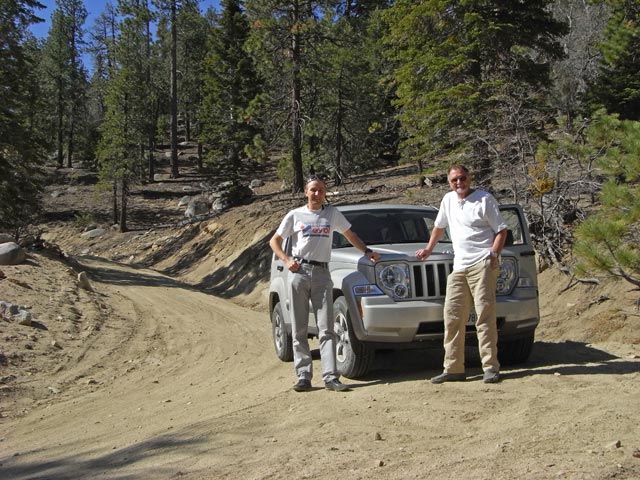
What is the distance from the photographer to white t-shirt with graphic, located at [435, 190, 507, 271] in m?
6.17

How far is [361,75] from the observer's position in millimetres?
33312

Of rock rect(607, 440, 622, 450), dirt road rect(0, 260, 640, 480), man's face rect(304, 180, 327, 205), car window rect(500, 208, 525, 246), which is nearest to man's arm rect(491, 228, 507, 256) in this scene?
car window rect(500, 208, 525, 246)

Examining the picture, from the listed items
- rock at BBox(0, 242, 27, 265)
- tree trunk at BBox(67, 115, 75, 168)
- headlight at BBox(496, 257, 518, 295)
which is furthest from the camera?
tree trunk at BBox(67, 115, 75, 168)

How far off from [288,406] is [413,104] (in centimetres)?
1382

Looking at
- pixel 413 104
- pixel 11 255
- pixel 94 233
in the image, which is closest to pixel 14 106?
pixel 11 255

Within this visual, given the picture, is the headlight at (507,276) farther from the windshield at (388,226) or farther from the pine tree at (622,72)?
the pine tree at (622,72)

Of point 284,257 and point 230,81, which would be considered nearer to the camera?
point 284,257

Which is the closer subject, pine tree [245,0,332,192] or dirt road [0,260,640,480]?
dirt road [0,260,640,480]

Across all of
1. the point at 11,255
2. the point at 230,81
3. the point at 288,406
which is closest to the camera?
the point at 288,406

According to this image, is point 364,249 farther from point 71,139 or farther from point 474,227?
point 71,139

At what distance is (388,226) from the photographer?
25.8 ft

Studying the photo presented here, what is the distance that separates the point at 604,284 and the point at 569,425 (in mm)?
5797

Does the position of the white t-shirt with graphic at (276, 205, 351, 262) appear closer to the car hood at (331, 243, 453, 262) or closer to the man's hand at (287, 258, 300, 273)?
the man's hand at (287, 258, 300, 273)

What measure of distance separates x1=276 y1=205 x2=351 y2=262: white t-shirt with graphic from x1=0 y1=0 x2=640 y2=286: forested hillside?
2.97 meters
